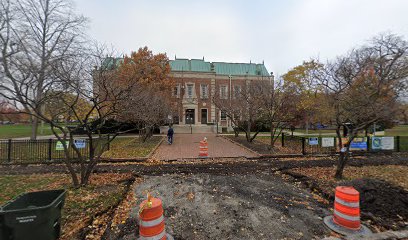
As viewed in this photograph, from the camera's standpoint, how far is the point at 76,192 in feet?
17.9

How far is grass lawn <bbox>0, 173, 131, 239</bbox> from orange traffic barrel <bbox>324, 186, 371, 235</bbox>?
5109 millimetres

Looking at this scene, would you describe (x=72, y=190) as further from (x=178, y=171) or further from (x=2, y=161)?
(x=2, y=161)

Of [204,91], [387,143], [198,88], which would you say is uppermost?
[198,88]

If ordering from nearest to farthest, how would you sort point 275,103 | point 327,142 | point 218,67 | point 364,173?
point 364,173 < point 327,142 < point 275,103 < point 218,67

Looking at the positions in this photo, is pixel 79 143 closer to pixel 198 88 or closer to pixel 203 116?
pixel 203 116

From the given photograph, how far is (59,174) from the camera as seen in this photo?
24.9 ft

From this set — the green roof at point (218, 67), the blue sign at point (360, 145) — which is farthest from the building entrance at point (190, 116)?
the blue sign at point (360, 145)

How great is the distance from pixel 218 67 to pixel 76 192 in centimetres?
3672

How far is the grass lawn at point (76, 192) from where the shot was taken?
3.97 m

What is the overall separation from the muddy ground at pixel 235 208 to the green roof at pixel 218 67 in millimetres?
31214

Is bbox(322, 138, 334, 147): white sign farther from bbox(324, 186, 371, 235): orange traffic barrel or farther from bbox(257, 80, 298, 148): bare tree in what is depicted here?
bbox(324, 186, 371, 235): orange traffic barrel

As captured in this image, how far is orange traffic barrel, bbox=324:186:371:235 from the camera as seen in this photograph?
143 inches

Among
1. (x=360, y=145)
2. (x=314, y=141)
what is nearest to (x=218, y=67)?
(x=314, y=141)

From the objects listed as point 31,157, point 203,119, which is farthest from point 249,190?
point 203,119
